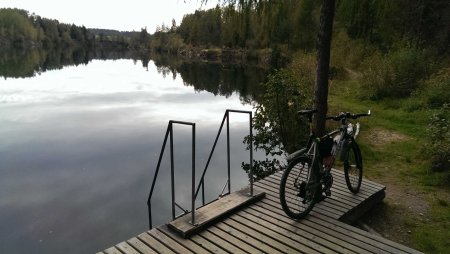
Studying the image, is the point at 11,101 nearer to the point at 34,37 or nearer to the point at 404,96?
the point at 404,96

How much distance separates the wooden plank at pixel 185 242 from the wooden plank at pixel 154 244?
19 cm

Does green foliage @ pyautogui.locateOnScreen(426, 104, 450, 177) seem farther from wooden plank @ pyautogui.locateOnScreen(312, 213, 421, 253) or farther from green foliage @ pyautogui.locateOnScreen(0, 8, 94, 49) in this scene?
green foliage @ pyautogui.locateOnScreen(0, 8, 94, 49)

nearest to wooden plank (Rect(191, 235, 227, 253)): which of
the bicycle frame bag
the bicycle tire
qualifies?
the bicycle frame bag

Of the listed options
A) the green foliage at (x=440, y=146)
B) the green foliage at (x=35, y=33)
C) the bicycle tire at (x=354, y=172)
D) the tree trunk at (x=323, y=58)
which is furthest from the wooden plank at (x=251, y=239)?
the green foliage at (x=35, y=33)

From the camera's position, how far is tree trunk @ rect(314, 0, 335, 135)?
6.17m

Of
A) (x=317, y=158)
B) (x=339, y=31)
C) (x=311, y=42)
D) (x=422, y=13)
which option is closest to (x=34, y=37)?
(x=311, y=42)

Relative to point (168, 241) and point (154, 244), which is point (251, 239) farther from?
point (154, 244)

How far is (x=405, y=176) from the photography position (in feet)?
25.3

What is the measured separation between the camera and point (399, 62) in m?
15.7

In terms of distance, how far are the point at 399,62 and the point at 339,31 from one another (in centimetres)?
1716

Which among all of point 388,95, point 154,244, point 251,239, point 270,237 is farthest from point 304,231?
point 388,95

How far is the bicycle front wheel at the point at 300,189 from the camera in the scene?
4.66 meters

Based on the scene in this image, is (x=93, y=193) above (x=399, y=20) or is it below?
below

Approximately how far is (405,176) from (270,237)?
16.4ft
